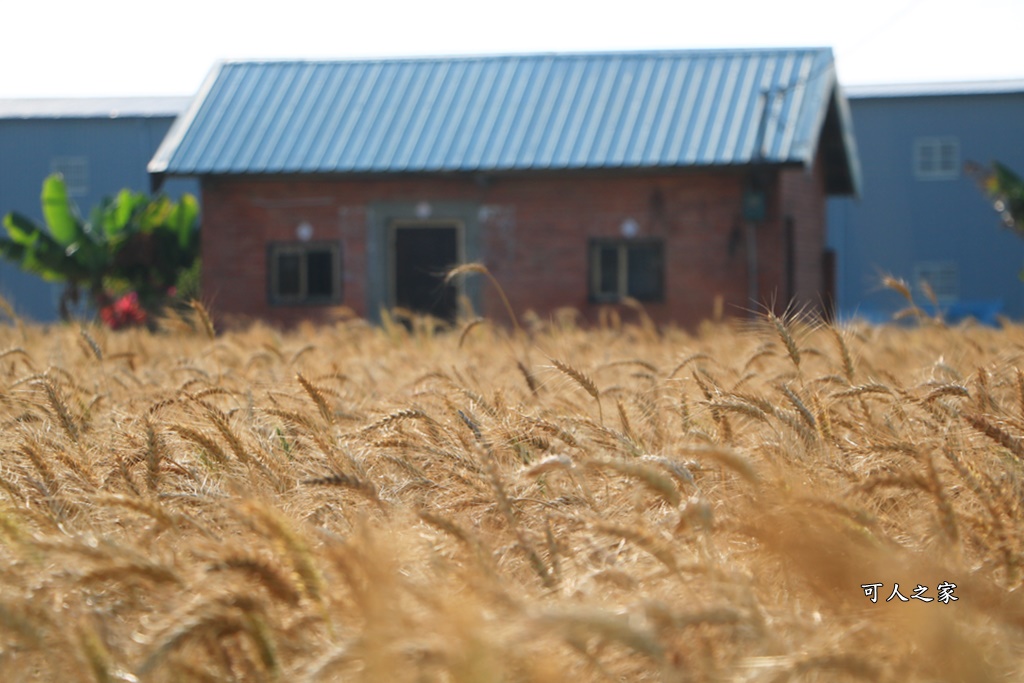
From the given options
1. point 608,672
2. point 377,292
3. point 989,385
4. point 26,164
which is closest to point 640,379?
point 989,385

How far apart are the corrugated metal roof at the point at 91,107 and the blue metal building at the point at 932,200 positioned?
57.6 ft

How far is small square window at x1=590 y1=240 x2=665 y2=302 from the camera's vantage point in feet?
59.8

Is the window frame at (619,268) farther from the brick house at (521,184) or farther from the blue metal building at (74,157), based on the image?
the blue metal building at (74,157)

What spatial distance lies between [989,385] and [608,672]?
2.29 meters

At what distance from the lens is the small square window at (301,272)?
61.9ft

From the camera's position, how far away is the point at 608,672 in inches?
84.4

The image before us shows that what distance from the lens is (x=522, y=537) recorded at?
2812mm

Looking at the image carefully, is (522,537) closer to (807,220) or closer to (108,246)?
(807,220)

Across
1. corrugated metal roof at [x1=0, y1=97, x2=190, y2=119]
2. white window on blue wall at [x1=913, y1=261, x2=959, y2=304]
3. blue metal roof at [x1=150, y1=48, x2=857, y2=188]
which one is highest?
corrugated metal roof at [x1=0, y1=97, x2=190, y2=119]

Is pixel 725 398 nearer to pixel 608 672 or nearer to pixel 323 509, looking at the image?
pixel 323 509

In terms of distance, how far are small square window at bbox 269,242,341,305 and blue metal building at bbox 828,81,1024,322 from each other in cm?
1789

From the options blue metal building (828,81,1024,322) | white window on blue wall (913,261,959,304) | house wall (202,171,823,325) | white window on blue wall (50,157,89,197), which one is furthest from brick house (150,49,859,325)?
white window on blue wall (50,157,89,197)

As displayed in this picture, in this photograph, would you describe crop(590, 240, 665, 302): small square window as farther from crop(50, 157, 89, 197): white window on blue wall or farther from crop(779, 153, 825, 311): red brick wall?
crop(50, 157, 89, 197): white window on blue wall

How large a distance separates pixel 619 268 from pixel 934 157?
1915 cm
